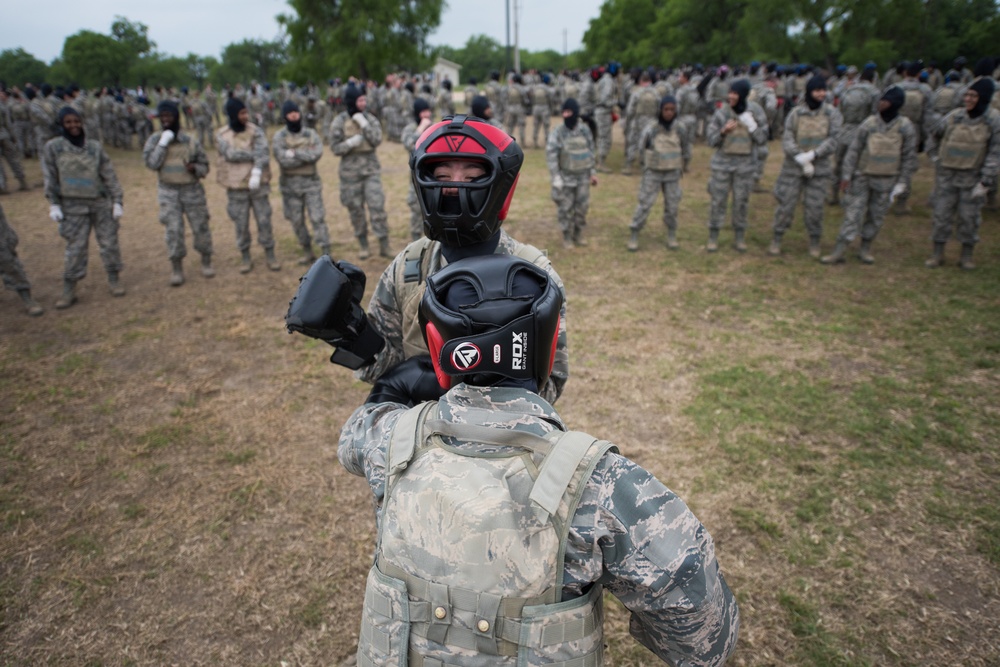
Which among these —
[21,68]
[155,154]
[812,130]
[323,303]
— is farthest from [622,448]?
[21,68]

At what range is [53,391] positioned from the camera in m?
5.61

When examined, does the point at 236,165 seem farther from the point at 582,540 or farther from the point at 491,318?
the point at 582,540

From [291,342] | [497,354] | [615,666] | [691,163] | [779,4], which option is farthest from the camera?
[779,4]

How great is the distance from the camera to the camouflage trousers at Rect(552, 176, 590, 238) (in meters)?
8.96

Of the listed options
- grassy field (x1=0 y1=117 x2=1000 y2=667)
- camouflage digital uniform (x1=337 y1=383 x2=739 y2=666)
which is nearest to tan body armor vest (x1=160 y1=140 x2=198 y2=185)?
grassy field (x1=0 y1=117 x2=1000 y2=667)

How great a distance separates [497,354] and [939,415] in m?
4.86

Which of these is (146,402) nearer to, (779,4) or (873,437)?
(873,437)

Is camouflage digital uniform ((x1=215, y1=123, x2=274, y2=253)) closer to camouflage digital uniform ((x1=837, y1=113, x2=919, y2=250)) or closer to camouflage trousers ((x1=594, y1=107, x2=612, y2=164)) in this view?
camouflage digital uniform ((x1=837, y1=113, x2=919, y2=250))

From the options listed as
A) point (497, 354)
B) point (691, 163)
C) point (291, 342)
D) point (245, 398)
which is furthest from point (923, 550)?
point (691, 163)

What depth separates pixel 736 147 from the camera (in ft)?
27.2

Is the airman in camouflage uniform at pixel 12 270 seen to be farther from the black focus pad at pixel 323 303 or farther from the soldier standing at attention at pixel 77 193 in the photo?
the black focus pad at pixel 323 303

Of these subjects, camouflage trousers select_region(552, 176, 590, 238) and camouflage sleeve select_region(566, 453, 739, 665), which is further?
camouflage trousers select_region(552, 176, 590, 238)

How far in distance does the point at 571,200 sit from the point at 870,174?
3.94 m

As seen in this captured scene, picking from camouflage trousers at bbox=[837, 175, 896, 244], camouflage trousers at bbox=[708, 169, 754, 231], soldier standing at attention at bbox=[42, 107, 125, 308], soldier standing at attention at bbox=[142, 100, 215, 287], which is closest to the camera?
soldier standing at attention at bbox=[42, 107, 125, 308]
